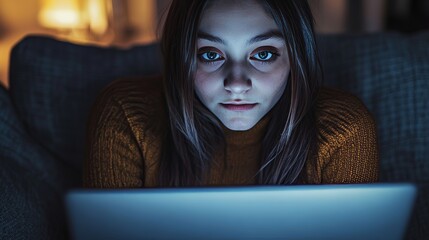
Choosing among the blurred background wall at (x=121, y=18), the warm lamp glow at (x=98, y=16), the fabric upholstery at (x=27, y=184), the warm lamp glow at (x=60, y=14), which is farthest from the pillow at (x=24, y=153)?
the warm lamp glow at (x=98, y=16)

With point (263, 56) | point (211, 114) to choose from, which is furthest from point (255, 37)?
point (211, 114)

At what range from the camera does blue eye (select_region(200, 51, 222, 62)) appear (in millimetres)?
925

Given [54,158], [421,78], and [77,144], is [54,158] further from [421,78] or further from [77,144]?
[421,78]

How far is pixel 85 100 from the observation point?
Result: 1302mm

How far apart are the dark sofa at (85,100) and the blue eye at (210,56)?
1.48 ft

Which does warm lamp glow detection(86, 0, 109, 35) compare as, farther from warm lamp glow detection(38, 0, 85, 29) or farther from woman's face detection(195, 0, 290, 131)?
woman's face detection(195, 0, 290, 131)

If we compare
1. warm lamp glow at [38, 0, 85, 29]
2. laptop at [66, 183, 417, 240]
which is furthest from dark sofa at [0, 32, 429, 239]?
warm lamp glow at [38, 0, 85, 29]

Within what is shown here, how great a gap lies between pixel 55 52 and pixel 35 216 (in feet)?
1.35

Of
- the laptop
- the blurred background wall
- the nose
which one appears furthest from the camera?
the blurred background wall

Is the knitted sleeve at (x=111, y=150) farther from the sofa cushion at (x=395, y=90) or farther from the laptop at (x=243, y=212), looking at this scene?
the sofa cushion at (x=395, y=90)

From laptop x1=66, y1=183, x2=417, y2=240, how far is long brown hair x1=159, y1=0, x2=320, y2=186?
0.37m

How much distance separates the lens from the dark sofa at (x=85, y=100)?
4.15ft

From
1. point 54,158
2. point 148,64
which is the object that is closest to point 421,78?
point 148,64

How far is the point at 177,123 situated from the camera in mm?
1017
